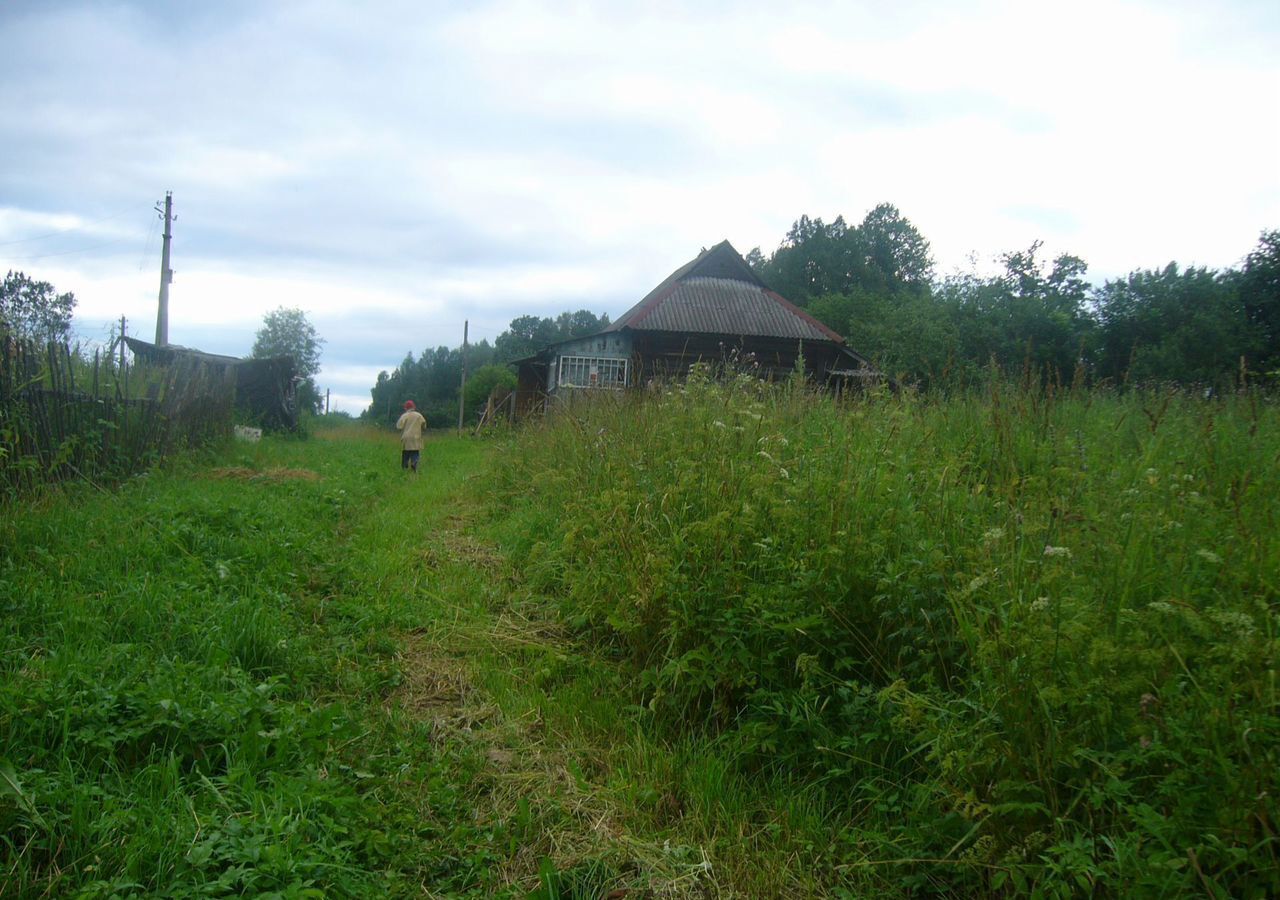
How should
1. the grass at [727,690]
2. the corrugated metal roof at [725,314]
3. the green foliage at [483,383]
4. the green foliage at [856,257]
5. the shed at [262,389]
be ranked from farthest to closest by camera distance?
the green foliage at [856,257], the green foliage at [483,383], the corrugated metal roof at [725,314], the shed at [262,389], the grass at [727,690]

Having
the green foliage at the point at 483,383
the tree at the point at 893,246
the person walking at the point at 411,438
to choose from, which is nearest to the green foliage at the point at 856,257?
the tree at the point at 893,246

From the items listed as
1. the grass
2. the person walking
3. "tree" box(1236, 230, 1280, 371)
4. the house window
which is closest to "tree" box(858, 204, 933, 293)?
the house window

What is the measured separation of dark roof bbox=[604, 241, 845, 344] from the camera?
23719 millimetres

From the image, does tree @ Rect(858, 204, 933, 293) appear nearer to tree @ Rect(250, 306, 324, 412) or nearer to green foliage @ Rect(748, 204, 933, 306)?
green foliage @ Rect(748, 204, 933, 306)

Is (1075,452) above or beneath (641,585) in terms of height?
above

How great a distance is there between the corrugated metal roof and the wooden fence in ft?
49.2

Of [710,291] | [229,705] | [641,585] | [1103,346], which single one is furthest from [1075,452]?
[710,291]

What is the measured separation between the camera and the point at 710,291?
27.5 meters

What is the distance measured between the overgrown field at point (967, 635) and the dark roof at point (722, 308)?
18.2 meters

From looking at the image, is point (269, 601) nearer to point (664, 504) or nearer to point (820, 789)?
point (664, 504)

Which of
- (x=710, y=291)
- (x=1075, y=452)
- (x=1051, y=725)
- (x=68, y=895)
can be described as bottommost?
(x=68, y=895)

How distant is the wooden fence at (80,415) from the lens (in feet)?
19.6

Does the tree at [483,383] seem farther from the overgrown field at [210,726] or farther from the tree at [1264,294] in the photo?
the overgrown field at [210,726]

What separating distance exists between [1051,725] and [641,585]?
1990 millimetres
